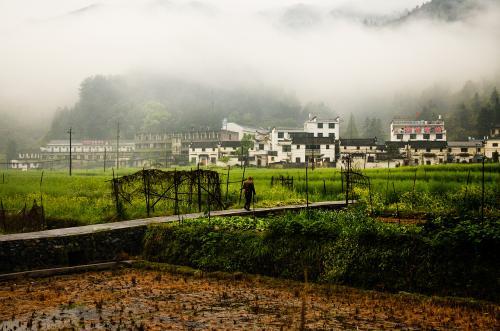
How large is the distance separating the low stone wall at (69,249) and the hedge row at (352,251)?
0.81 metres

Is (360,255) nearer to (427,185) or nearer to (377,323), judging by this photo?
(377,323)

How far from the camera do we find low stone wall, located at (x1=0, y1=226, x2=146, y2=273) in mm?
12789

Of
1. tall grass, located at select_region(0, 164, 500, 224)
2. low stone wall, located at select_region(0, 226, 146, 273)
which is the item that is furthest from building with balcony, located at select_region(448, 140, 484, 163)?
low stone wall, located at select_region(0, 226, 146, 273)

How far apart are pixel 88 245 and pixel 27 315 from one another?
17.8ft

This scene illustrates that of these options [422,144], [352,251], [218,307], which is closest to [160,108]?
[422,144]

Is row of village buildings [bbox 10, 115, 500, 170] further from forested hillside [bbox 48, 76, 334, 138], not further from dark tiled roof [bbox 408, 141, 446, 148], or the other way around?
forested hillside [bbox 48, 76, 334, 138]

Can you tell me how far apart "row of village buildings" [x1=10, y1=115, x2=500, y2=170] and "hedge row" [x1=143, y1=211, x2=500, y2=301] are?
44.2 m

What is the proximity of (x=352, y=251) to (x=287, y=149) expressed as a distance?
6300cm

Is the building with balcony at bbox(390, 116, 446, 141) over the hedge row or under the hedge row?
over

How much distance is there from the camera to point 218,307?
932 cm

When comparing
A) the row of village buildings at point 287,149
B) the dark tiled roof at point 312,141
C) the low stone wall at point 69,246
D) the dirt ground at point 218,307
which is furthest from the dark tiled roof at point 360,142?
the dirt ground at point 218,307

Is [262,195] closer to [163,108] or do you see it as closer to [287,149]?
[287,149]

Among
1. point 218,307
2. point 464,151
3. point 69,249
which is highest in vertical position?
point 464,151

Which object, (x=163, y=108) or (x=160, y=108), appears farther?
(x=163, y=108)
